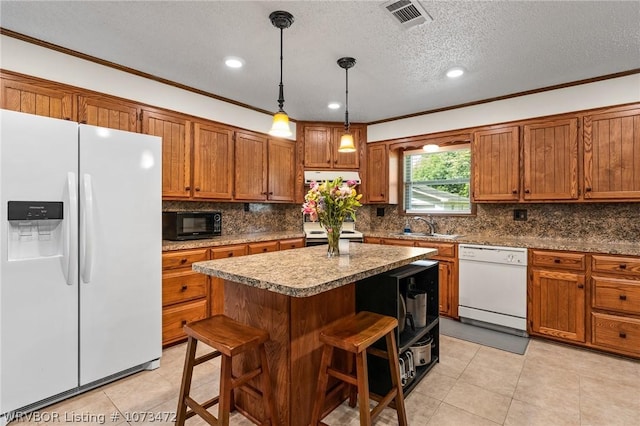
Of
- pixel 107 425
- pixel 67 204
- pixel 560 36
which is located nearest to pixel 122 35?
pixel 67 204

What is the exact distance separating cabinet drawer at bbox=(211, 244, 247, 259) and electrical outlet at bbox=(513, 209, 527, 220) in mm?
3084

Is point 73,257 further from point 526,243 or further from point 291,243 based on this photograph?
point 526,243

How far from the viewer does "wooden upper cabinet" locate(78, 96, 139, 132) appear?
8.80 ft

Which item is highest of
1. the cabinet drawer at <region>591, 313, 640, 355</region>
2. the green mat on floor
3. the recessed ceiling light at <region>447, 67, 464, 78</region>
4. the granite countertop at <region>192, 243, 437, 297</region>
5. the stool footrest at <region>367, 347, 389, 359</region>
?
the recessed ceiling light at <region>447, 67, 464, 78</region>

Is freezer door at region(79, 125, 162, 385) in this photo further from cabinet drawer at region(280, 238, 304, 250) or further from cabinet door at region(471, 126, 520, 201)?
cabinet door at region(471, 126, 520, 201)

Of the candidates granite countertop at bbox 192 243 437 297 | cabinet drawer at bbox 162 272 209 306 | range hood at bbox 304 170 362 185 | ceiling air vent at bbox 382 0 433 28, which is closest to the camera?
granite countertop at bbox 192 243 437 297

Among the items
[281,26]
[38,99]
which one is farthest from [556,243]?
[38,99]

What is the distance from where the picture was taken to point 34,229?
198 centimetres

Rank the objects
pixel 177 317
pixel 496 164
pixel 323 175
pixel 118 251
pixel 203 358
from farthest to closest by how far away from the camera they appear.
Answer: pixel 323 175, pixel 496 164, pixel 177 317, pixel 118 251, pixel 203 358

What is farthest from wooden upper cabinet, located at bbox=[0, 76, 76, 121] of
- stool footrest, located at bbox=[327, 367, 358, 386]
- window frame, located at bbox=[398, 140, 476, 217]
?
window frame, located at bbox=[398, 140, 476, 217]

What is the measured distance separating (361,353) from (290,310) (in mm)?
410

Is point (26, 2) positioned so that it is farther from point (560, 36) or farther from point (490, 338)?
point (490, 338)

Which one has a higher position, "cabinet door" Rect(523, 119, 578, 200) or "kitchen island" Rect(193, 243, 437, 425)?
"cabinet door" Rect(523, 119, 578, 200)

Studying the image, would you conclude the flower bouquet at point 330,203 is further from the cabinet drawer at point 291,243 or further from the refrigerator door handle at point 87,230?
the cabinet drawer at point 291,243
